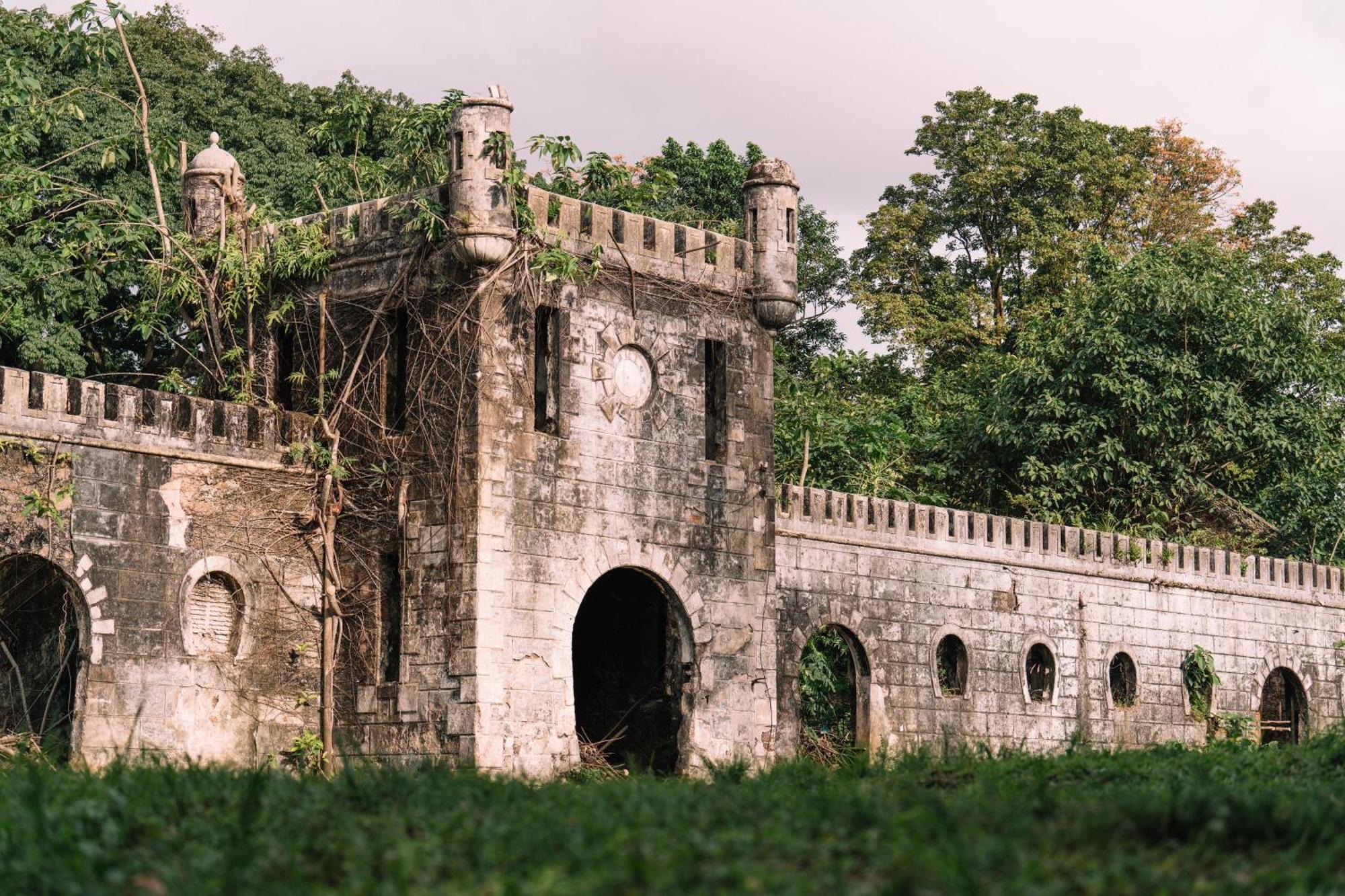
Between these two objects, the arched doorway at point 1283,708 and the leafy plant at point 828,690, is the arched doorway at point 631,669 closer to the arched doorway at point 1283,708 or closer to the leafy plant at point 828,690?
the leafy plant at point 828,690

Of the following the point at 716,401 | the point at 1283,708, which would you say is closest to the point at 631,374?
the point at 716,401

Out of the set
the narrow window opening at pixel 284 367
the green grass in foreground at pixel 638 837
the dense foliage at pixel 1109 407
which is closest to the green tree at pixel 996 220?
the dense foliage at pixel 1109 407

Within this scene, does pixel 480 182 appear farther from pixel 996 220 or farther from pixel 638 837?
pixel 996 220

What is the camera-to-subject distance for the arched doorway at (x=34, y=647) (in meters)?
17.1

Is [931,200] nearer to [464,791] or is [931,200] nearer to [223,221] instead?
[223,221]

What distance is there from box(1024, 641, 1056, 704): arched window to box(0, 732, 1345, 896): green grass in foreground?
539 inches

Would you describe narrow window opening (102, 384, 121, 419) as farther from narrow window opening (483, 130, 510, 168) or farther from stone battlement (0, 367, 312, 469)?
narrow window opening (483, 130, 510, 168)

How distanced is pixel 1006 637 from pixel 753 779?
40.6ft

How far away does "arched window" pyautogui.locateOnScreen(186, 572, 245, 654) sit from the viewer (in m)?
16.7

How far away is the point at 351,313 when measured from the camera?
58.5 ft

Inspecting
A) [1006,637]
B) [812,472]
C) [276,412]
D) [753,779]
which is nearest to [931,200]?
[812,472]

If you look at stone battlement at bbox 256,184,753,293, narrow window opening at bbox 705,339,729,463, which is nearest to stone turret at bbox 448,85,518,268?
stone battlement at bbox 256,184,753,293

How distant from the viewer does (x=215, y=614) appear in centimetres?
1692

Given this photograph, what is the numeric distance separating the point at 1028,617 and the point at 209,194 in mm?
11470
